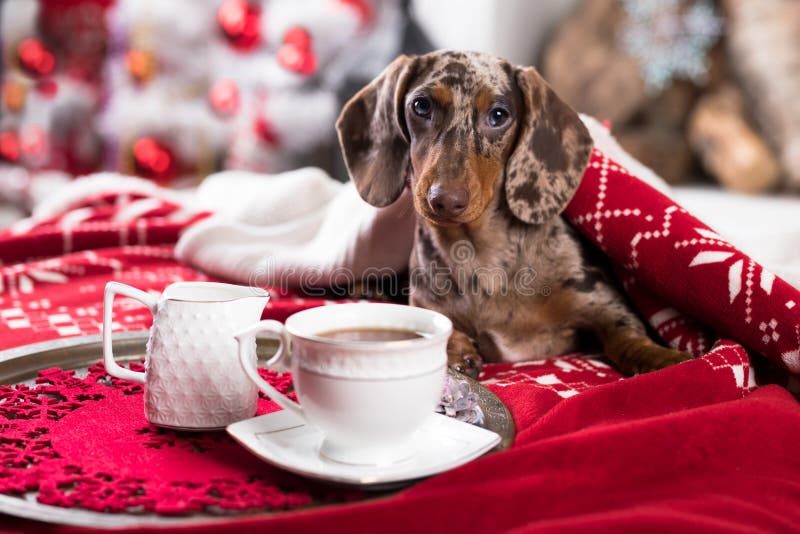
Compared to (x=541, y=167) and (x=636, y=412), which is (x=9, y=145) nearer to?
(x=541, y=167)

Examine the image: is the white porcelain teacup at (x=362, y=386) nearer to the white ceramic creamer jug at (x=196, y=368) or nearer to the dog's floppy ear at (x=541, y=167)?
the white ceramic creamer jug at (x=196, y=368)

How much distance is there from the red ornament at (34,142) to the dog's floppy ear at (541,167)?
12.2ft

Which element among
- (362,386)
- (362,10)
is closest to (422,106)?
(362,386)

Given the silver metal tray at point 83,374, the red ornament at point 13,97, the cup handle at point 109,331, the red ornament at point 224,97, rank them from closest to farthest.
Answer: the silver metal tray at point 83,374
the cup handle at point 109,331
the red ornament at point 224,97
the red ornament at point 13,97

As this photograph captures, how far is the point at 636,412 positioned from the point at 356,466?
0.42 meters

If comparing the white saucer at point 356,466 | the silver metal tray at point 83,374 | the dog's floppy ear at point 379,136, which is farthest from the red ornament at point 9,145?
the white saucer at point 356,466

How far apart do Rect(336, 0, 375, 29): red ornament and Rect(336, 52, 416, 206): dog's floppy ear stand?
246cm

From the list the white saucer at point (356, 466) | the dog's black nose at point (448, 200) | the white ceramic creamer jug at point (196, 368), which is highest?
the dog's black nose at point (448, 200)

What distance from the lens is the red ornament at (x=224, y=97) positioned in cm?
421

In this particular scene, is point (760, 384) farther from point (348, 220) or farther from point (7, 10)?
point (7, 10)

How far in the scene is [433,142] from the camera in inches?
53.7

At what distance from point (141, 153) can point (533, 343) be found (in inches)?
134

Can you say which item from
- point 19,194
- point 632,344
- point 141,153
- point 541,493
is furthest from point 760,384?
point 19,194

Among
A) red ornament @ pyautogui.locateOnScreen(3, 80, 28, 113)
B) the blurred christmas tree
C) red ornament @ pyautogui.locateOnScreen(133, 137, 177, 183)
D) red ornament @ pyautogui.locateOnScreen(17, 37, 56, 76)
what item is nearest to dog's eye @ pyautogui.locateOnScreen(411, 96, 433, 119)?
the blurred christmas tree
